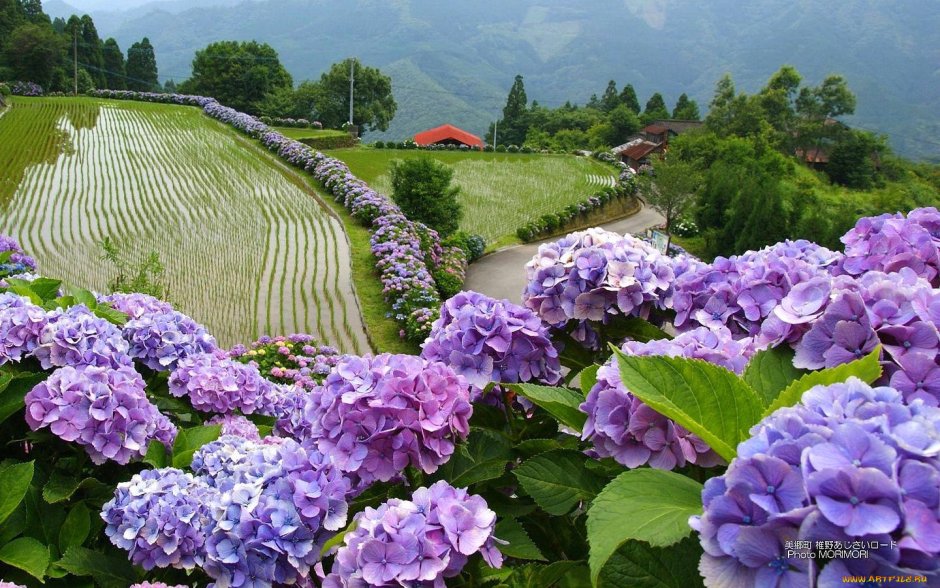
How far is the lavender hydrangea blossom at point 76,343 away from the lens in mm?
2148

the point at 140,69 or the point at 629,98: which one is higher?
the point at 140,69

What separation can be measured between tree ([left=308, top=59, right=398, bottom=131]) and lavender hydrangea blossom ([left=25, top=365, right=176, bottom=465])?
5016 cm

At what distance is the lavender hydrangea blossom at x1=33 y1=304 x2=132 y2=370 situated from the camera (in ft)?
7.05

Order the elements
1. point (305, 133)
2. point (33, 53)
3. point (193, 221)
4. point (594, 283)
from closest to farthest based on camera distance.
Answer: point (594, 283) < point (193, 221) < point (305, 133) < point (33, 53)

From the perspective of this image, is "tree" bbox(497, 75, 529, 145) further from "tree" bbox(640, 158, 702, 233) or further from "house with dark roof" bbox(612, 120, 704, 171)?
"tree" bbox(640, 158, 702, 233)

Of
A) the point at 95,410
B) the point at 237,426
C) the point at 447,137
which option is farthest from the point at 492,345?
the point at 447,137

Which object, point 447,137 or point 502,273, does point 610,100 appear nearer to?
point 447,137

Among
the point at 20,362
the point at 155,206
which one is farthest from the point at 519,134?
the point at 20,362

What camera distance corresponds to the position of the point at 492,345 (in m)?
1.69

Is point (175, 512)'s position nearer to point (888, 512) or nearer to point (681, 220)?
point (888, 512)

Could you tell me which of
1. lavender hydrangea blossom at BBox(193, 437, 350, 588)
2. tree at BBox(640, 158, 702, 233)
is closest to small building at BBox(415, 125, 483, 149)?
tree at BBox(640, 158, 702, 233)

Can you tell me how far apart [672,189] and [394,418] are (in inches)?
889

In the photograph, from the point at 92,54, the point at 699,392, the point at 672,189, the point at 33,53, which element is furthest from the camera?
the point at 92,54

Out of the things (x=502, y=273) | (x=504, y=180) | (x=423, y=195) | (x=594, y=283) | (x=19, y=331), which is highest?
(x=594, y=283)
